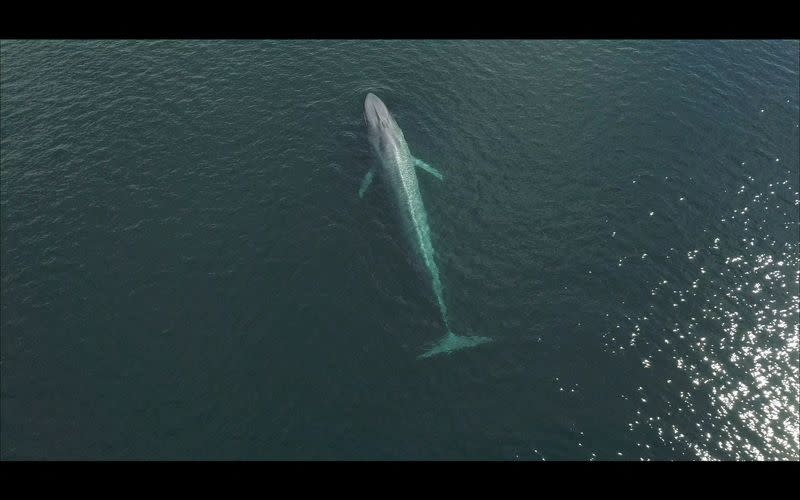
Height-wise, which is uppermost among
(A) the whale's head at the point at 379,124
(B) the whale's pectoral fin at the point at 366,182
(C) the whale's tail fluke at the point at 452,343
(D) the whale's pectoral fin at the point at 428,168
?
(A) the whale's head at the point at 379,124

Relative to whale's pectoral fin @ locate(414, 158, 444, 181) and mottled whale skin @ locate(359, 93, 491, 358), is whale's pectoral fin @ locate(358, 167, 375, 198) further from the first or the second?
whale's pectoral fin @ locate(414, 158, 444, 181)

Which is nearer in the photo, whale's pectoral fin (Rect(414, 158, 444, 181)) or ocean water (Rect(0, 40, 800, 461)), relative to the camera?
ocean water (Rect(0, 40, 800, 461))

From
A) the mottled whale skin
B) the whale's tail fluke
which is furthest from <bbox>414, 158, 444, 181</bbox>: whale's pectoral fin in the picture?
the whale's tail fluke

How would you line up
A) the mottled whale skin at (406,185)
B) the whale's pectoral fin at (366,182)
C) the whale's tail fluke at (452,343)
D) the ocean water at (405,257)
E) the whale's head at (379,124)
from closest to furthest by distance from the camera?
the ocean water at (405,257)
the whale's tail fluke at (452,343)
the mottled whale skin at (406,185)
the whale's pectoral fin at (366,182)
the whale's head at (379,124)

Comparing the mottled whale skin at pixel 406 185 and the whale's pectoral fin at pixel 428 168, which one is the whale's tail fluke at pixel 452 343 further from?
the whale's pectoral fin at pixel 428 168

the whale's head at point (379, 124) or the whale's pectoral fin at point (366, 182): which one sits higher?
the whale's head at point (379, 124)

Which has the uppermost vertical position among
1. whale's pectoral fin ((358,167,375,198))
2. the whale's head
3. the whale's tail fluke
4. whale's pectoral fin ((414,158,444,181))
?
the whale's head

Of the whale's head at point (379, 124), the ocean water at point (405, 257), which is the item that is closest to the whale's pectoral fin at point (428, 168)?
the ocean water at point (405, 257)
